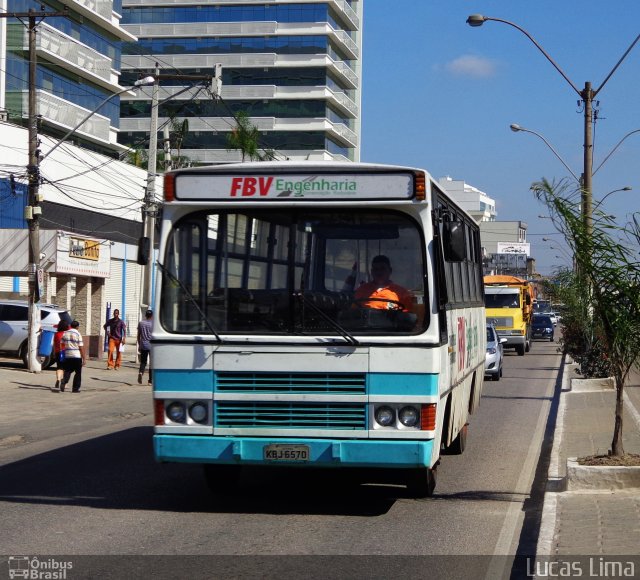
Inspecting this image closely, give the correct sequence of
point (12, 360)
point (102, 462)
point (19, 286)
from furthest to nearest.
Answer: point (19, 286) < point (12, 360) < point (102, 462)

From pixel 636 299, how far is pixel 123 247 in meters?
37.1

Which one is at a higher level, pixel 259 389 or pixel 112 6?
pixel 112 6

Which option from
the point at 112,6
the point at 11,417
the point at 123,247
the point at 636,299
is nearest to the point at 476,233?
the point at 636,299

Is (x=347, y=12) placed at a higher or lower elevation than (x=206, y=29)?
higher

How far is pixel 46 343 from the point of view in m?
29.9

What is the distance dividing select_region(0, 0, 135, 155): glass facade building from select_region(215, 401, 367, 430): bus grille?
132ft

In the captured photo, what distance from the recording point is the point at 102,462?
1269 cm

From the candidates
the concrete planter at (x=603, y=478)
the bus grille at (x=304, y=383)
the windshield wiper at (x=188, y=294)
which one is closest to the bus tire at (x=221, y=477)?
the bus grille at (x=304, y=383)

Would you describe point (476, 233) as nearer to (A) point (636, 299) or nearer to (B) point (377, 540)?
(A) point (636, 299)

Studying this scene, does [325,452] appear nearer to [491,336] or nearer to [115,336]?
[491,336]

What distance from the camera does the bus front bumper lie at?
8.71 metres

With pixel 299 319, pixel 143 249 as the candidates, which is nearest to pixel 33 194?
pixel 143 249

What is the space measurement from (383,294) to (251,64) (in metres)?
83.3

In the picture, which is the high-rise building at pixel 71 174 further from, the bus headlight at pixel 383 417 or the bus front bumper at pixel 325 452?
the bus headlight at pixel 383 417
